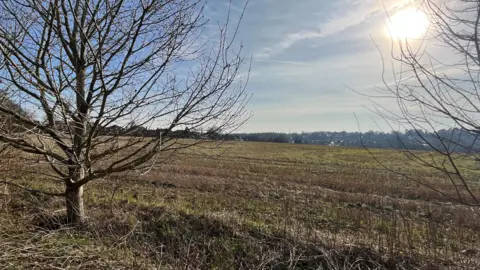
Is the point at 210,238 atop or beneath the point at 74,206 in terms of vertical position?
beneath

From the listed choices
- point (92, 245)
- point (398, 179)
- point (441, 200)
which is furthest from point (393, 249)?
point (398, 179)

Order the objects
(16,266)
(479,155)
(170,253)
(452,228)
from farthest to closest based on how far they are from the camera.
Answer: (452,228) → (170,253) → (16,266) → (479,155)

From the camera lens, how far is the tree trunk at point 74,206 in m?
4.50

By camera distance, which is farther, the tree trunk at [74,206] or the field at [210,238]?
the tree trunk at [74,206]

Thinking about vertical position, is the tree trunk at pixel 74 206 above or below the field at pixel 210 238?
above

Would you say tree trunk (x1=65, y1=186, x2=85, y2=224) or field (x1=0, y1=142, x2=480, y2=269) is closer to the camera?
field (x1=0, y1=142, x2=480, y2=269)

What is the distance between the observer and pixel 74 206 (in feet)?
14.8

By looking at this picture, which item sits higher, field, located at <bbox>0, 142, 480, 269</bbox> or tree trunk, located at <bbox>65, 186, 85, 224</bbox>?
tree trunk, located at <bbox>65, 186, 85, 224</bbox>

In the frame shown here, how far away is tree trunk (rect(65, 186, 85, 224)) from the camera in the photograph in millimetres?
4500

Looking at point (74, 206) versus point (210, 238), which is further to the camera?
point (210, 238)

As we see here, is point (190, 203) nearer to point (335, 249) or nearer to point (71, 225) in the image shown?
point (71, 225)

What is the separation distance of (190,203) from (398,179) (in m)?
14.9

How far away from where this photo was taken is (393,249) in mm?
5012

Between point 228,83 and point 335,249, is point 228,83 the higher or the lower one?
the higher one
